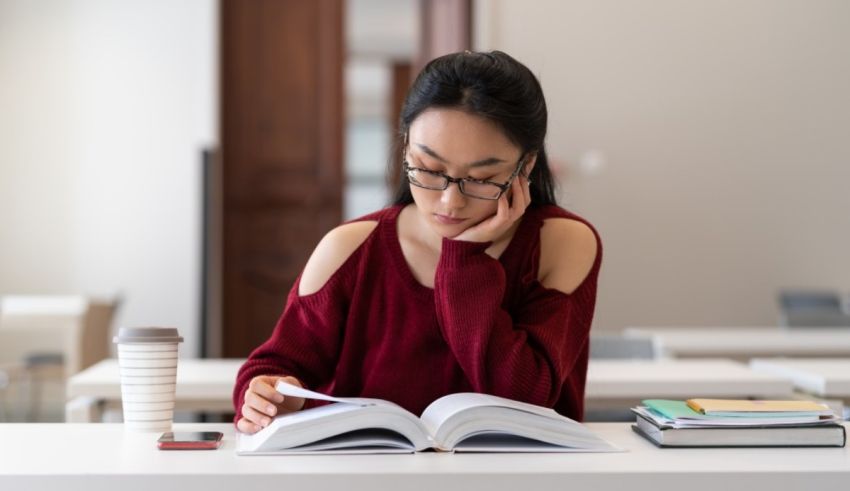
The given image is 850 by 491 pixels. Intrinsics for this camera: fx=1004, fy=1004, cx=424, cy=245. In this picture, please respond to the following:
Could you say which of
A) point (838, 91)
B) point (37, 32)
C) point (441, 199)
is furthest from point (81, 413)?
point (37, 32)

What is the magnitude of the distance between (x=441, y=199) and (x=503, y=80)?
0.21m

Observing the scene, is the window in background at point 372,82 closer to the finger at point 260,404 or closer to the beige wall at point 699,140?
the beige wall at point 699,140

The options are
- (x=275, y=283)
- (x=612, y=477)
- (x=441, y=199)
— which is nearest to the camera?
(x=612, y=477)

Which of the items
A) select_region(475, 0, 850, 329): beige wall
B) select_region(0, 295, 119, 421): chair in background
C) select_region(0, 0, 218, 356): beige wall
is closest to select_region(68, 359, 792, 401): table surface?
select_region(0, 295, 119, 421): chair in background

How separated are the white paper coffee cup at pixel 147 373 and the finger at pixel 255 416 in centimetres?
11

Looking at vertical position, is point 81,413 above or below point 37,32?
below

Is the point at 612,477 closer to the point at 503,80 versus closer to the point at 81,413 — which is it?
the point at 503,80

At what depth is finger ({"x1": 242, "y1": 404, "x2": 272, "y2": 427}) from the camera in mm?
1367

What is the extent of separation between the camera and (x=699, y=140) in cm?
468

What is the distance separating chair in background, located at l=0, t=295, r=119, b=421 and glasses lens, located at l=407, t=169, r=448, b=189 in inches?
127

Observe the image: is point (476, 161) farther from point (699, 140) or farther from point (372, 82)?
point (372, 82)

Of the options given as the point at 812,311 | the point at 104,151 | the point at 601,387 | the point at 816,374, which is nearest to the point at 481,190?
the point at 601,387

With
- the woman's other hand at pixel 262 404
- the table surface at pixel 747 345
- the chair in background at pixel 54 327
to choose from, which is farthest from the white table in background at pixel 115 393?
the chair in background at pixel 54 327

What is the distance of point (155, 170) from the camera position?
18.5 ft
